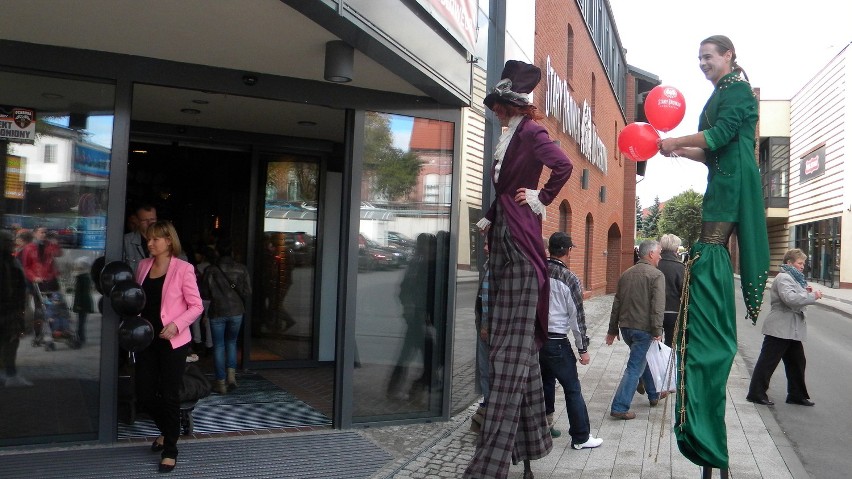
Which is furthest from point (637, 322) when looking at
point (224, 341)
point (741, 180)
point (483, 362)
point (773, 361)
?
point (224, 341)

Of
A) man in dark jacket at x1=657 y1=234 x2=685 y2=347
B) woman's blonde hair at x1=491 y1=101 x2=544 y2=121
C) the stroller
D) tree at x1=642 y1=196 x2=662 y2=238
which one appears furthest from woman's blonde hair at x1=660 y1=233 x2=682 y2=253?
tree at x1=642 y1=196 x2=662 y2=238

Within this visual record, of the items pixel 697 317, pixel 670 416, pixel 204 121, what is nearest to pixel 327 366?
pixel 204 121

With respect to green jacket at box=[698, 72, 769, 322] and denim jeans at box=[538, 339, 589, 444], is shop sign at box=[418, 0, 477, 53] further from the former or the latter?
denim jeans at box=[538, 339, 589, 444]

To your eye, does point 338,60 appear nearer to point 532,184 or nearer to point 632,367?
point 532,184

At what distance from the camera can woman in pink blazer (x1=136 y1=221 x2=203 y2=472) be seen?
478 cm

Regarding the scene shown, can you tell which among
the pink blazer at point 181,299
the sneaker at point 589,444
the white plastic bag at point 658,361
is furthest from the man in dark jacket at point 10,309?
the white plastic bag at point 658,361

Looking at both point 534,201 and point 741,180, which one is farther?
point 534,201

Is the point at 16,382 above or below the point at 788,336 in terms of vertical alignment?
below

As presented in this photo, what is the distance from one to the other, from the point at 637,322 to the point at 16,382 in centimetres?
509

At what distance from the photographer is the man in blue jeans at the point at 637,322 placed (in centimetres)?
669

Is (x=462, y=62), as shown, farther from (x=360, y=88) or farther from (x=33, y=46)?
(x=33, y=46)

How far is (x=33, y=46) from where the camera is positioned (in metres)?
4.97

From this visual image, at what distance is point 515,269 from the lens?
385cm

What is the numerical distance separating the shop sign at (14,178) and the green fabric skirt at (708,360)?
4.41 m
